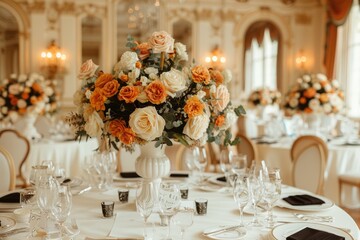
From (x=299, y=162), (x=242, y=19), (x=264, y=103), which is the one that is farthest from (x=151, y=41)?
(x=242, y=19)

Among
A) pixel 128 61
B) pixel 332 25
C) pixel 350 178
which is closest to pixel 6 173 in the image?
pixel 128 61

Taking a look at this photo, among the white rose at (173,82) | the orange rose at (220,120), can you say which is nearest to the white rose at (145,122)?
the white rose at (173,82)

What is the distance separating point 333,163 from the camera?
4.70 metres

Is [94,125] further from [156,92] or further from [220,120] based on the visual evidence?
[220,120]

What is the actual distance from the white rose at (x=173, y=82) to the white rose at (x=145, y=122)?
5.0 inches

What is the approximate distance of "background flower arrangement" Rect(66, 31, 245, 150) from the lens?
1.90 m

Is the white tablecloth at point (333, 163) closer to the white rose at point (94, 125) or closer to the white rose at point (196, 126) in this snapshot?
the white rose at point (196, 126)

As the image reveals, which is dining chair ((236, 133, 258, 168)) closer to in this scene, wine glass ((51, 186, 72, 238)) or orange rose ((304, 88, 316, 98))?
orange rose ((304, 88, 316, 98))

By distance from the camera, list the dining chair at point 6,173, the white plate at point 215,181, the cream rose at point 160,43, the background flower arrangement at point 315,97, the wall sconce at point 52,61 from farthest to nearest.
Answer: the wall sconce at point 52,61 → the background flower arrangement at point 315,97 → the dining chair at point 6,173 → the white plate at point 215,181 → the cream rose at point 160,43

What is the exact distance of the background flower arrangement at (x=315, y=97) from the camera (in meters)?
5.20

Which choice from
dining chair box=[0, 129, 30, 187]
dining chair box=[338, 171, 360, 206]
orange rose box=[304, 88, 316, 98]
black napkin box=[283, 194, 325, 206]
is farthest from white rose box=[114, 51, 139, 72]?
orange rose box=[304, 88, 316, 98]

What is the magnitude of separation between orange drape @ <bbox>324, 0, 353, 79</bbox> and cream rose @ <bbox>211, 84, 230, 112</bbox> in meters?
7.57

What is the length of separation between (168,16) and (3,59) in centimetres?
390

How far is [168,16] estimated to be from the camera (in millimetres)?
9727
